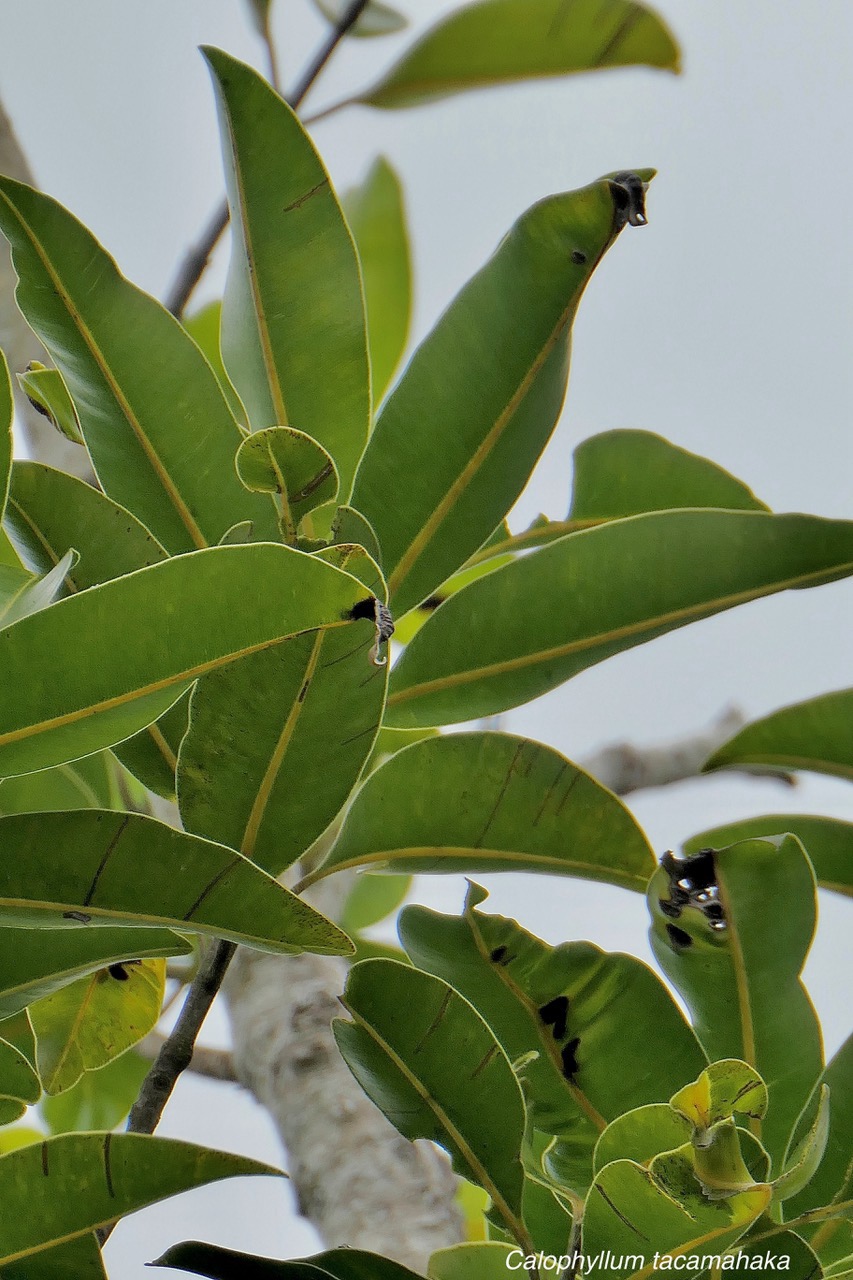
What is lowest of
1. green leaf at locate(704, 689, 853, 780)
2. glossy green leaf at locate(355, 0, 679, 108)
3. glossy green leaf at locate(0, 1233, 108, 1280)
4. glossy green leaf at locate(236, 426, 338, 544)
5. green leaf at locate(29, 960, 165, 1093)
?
green leaf at locate(29, 960, 165, 1093)

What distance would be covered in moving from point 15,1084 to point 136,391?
0.32 meters

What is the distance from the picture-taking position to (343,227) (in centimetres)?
58

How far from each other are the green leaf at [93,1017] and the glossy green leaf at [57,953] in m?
0.17

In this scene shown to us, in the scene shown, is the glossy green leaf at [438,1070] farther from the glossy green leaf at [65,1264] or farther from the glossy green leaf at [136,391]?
the glossy green leaf at [136,391]

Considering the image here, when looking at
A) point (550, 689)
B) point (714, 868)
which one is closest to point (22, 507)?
point (550, 689)

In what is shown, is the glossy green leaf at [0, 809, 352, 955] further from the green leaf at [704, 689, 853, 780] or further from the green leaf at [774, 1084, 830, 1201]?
the green leaf at [704, 689, 853, 780]

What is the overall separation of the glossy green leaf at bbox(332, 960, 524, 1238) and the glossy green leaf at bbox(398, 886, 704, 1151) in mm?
45

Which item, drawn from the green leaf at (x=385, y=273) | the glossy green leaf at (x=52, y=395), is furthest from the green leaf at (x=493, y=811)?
the green leaf at (x=385, y=273)

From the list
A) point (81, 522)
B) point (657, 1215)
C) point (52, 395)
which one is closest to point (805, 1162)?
point (657, 1215)

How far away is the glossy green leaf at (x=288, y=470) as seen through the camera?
0.45 metres

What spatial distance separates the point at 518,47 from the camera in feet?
4.15

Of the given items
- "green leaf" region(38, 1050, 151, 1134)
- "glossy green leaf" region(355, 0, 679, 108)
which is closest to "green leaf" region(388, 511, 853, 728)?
"green leaf" region(38, 1050, 151, 1134)

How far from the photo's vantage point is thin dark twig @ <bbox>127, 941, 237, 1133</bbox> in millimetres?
481

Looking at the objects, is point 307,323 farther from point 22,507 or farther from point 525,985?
point 525,985
